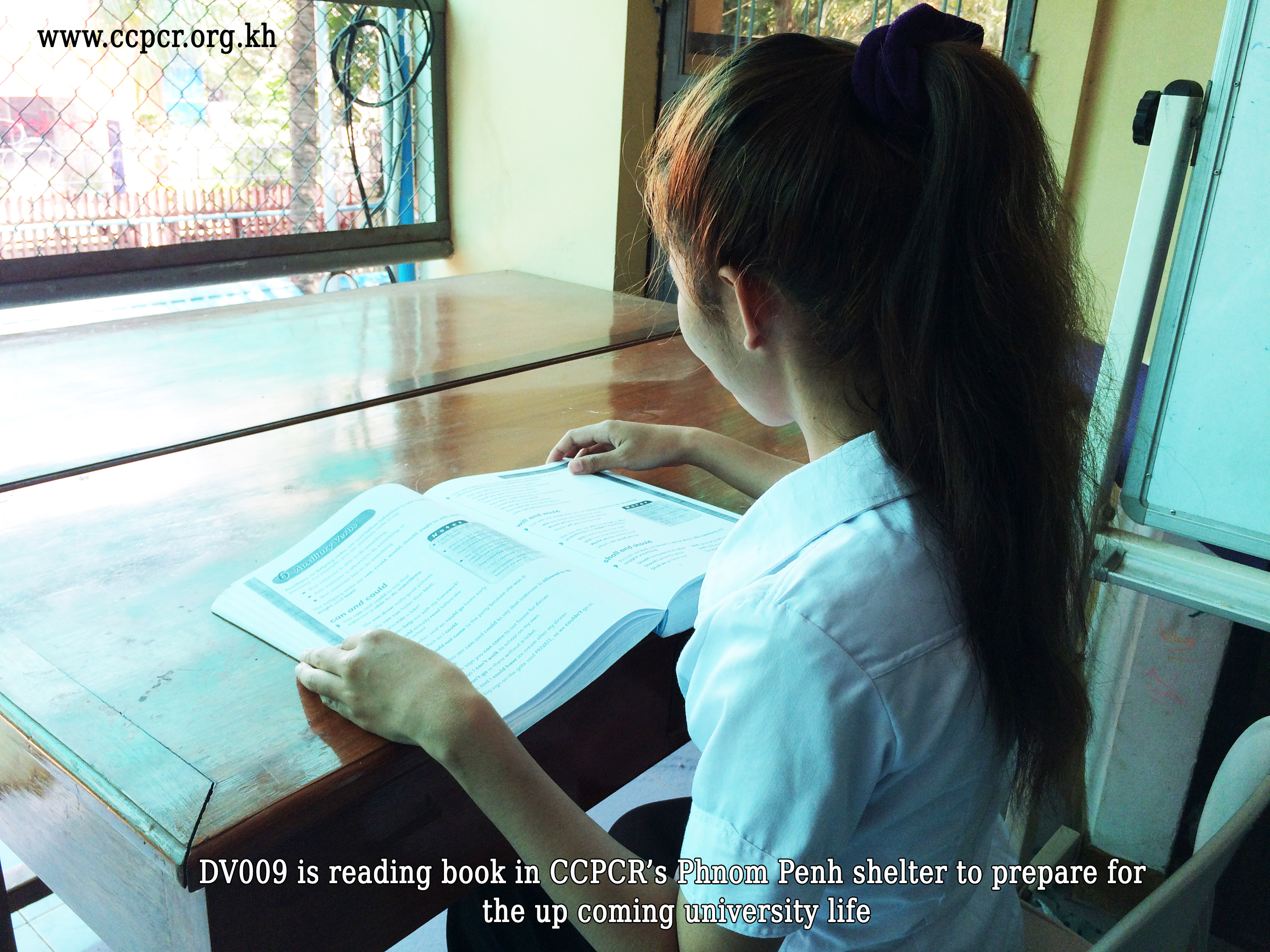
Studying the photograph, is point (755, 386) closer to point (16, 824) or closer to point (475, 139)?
point (16, 824)

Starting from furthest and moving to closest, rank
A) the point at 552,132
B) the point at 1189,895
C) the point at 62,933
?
1. the point at 552,132
2. the point at 62,933
3. the point at 1189,895

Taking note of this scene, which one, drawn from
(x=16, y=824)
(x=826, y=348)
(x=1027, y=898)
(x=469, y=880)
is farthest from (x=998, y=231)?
(x=1027, y=898)

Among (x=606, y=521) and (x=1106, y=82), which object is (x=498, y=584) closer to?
(x=606, y=521)

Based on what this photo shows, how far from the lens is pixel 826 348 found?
59cm

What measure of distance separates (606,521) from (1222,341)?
559 mm

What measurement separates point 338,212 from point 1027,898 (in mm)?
1820

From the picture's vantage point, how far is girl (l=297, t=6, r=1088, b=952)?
1.70 ft

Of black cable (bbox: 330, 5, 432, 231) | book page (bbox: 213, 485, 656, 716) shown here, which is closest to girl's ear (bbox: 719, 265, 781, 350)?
book page (bbox: 213, 485, 656, 716)

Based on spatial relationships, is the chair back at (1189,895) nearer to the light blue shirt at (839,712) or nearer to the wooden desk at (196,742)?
the light blue shirt at (839,712)

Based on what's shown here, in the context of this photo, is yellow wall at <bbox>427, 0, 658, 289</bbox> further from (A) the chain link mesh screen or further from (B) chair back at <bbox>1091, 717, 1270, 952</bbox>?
(B) chair back at <bbox>1091, 717, 1270, 952</bbox>

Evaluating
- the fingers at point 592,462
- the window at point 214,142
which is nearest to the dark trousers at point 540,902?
the fingers at point 592,462

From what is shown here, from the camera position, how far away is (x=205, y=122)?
1870 millimetres

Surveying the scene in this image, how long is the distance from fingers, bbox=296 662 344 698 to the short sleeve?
22 cm

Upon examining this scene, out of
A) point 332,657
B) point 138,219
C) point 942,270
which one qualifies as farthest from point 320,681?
point 138,219
